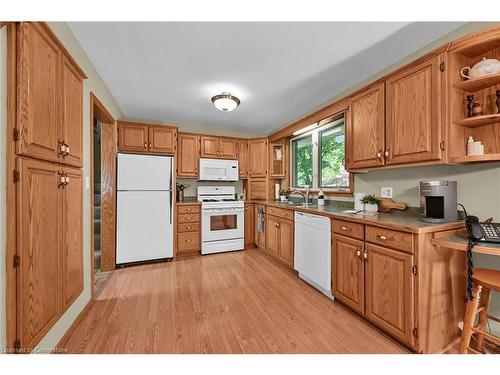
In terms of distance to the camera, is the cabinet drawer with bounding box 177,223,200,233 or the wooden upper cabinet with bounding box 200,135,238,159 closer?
the cabinet drawer with bounding box 177,223,200,233

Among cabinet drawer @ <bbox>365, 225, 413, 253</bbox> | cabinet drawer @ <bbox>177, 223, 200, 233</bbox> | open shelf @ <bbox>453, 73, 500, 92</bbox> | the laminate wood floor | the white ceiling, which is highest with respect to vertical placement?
the white ceiling

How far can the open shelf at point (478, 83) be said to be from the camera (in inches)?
56.2

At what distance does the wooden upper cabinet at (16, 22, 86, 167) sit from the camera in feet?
3.72

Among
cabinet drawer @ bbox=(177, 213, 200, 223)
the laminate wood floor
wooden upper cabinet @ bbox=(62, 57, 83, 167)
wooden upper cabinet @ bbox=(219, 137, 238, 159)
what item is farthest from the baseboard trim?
wooden upper cabinet @ bbox=(219, 137, 238, 159)

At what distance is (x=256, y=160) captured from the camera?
4355 millimetres

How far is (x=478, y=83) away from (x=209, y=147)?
11.5 ft

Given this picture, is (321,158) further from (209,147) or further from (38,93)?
(38,93)

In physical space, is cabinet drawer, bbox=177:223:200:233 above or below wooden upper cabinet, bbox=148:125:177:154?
below

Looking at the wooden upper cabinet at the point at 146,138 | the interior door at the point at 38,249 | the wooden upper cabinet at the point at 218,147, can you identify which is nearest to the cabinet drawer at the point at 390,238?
the interior door at the point at 38,249

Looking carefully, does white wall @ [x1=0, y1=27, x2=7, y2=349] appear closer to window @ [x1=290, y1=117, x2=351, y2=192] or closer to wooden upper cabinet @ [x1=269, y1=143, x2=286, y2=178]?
window @ [x1=290, y1=117, x2=351, y2=192]

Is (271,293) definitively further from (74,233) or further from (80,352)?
(74,233)

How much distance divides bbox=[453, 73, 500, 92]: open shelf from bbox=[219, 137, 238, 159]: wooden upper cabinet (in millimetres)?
3248
